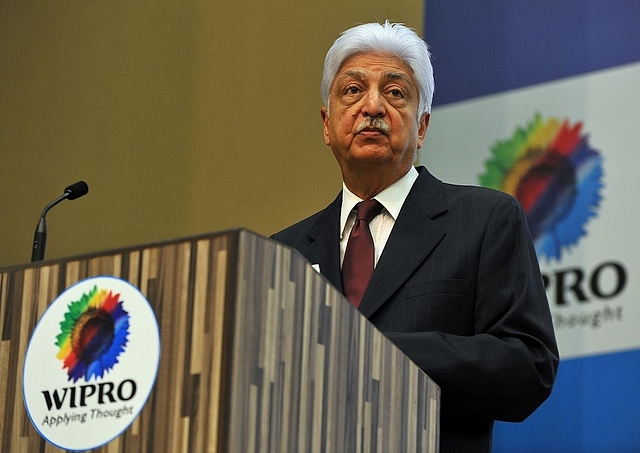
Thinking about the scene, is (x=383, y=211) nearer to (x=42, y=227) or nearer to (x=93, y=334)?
(x=93, y=334)

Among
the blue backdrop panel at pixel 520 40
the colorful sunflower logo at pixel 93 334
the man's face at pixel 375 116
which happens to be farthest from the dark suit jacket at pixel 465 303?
the blue backdrop panel at pixel 520 40

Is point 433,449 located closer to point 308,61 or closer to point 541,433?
point 541,433

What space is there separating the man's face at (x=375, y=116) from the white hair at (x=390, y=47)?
0.01 metres

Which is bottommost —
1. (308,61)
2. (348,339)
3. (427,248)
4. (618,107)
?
(348,339)

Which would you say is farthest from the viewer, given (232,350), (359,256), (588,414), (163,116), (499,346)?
(163,116)

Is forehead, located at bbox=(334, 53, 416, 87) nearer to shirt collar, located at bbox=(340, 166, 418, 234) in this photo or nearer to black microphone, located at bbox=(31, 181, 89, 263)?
shirt collar, located at bbox=(340, 166, 418, 234)

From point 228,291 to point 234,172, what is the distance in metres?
3.34

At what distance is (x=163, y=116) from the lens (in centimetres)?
480

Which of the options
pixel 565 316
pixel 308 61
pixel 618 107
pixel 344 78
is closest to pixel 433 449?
pixel 344 78

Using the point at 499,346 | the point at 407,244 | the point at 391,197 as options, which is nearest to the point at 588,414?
the point at 391,197

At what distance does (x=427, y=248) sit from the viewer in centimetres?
202

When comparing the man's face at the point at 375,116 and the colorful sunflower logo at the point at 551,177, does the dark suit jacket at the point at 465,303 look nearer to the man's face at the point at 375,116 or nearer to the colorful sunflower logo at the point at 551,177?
the man's face at the point at 375,116

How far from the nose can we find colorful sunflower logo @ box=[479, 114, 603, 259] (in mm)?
1368

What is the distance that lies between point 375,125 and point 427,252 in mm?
372
